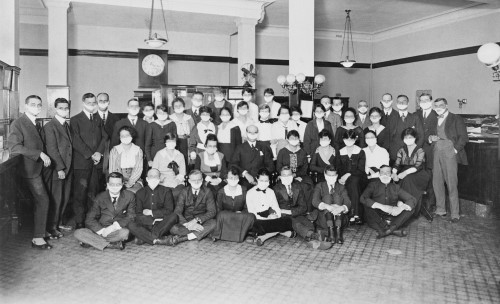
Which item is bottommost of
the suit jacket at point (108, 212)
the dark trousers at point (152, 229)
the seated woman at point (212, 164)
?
the dark trousers at point (152, 229)

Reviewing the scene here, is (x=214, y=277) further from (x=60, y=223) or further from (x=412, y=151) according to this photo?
(x=412, y=151)

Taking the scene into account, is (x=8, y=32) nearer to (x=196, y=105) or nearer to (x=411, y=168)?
(x=196, y=105)

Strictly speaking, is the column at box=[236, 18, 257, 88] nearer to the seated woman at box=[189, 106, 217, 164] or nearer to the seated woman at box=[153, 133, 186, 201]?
the seated woman at box=[189, 106, 217, 164]

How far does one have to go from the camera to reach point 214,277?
4.40 meters

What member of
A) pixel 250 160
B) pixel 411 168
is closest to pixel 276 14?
pixel 250 160

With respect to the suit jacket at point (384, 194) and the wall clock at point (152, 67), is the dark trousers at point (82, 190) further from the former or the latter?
the wall clock at point (152, 67)

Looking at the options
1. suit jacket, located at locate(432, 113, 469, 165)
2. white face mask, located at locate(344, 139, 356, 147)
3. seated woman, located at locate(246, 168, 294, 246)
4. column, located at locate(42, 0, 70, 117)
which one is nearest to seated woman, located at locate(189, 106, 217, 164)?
seated woman, located at locate(246, 168, 294, 246)

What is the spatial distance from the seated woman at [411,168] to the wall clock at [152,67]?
8033mm

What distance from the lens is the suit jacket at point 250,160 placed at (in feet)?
21.6

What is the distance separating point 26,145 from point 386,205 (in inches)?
179

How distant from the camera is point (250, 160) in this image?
21.6 ft

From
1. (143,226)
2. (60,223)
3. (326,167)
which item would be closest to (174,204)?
(143,226)

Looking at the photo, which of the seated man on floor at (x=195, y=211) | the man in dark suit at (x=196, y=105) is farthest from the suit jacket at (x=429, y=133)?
the man in dark suit at (x=196, y=105)

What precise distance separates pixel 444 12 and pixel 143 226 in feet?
33.5
